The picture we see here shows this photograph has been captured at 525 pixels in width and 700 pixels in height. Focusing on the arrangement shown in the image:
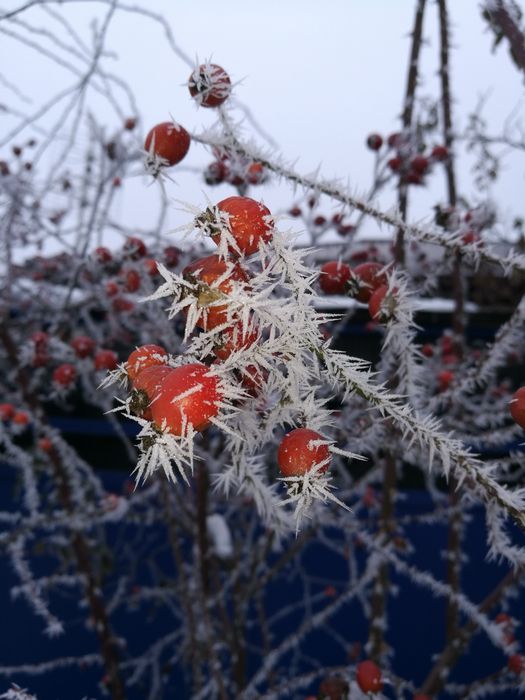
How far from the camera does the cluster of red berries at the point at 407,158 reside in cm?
180

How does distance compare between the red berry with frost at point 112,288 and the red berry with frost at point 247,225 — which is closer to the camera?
the red berry with frost at point 247,225

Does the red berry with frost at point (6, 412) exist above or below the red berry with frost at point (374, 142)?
below

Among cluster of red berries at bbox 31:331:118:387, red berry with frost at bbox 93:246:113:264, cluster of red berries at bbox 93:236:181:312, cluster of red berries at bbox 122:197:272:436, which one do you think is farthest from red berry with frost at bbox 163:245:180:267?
cluster of red berries at bbox 122:197:272:436

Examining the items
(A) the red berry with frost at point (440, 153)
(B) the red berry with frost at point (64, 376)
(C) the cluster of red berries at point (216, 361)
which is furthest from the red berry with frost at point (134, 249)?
(A) the red berry with frost at point (440, 153)

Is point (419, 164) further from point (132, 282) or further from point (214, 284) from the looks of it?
point (214, 284)

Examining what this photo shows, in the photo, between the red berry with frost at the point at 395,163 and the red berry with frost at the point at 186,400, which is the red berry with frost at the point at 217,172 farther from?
the red berry with frost at the point at 186,400

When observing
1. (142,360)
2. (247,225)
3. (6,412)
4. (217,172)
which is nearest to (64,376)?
(6,412)

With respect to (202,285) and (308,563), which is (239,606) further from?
(202,285)

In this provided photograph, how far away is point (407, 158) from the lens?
1.82 metres

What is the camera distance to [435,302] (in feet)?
12.2

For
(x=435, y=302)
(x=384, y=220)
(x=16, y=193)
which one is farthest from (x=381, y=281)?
(x=435, y=302)

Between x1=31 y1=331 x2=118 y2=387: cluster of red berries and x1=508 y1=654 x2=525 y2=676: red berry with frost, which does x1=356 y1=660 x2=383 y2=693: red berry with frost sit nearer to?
x1=508 y1=654 x2=525 y2=676: red berry with frost

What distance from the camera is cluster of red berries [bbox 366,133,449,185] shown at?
5.91ft

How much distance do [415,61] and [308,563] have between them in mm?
2200
